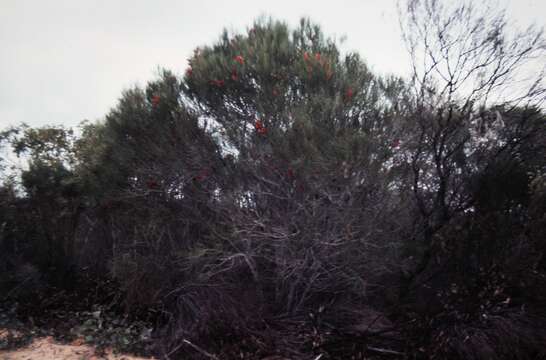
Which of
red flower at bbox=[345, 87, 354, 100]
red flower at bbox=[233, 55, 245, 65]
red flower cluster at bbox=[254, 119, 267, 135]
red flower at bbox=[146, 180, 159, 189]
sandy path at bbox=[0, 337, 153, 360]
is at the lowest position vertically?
sandy path at bbox=[0, 337, 153, 360]

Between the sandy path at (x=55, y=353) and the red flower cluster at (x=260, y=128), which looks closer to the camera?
the sandy path at (x=55, y=353)

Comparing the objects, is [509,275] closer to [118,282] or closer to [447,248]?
[447,248]

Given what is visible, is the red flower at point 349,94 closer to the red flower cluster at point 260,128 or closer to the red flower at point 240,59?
the red flower cluster at point 260,128

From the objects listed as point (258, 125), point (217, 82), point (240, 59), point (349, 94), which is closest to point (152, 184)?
point (217, 82)

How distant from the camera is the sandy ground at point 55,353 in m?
4.93

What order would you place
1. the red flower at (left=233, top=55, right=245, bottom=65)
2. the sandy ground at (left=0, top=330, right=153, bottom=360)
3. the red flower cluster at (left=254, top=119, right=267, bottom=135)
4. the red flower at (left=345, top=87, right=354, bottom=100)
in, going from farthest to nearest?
the red flower at (left=233, top=55, right=245, bottom=65), the red flower at (left=345, top=87, right=354, bottom=100), the red flower cluster at (left=254, top=119, right=267, bottom=135), the sandy ground at (left=0, top=330, right=153, bottom=360)

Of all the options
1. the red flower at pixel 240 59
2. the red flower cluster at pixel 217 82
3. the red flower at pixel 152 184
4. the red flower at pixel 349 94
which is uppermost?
the red flower at pixel 240 59

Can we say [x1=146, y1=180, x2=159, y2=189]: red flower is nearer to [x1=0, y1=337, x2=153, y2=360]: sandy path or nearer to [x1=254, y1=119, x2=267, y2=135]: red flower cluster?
[x1=254, y1=119, x2=267, y2=135]: red flower cluster

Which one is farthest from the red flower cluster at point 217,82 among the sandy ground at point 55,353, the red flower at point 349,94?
the sandy ground at point 55,353

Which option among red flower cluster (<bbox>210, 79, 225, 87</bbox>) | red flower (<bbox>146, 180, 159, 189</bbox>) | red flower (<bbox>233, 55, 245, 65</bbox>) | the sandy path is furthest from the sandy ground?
red flower (<bbox>233, 55, 245, 65</bbox>)

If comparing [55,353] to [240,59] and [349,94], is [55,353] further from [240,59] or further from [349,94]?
[349,94]

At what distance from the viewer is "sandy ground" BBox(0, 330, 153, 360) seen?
194 inches

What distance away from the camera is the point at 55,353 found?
Result: 16.6 ft

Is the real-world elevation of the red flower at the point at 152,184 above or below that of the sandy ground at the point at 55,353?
above
